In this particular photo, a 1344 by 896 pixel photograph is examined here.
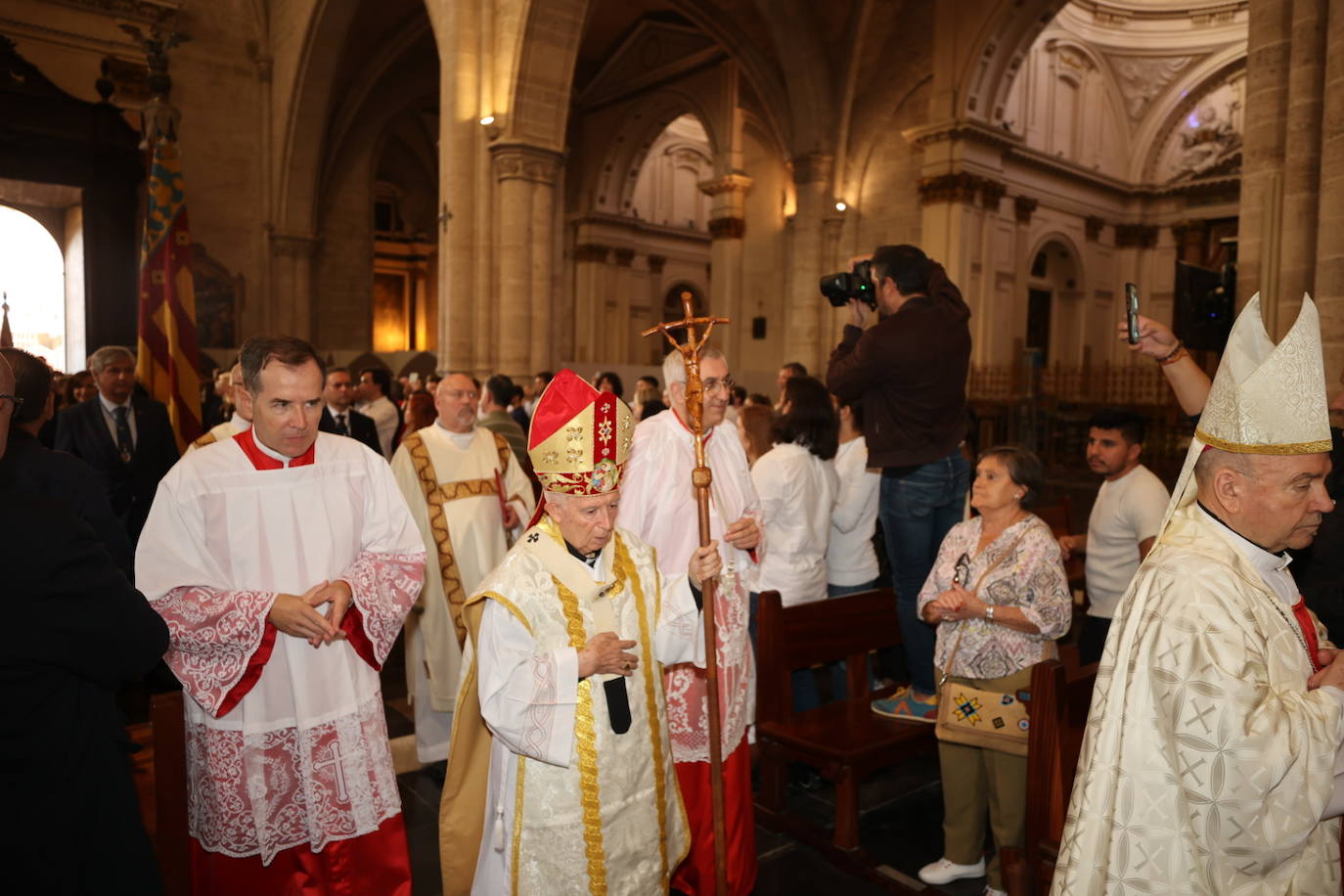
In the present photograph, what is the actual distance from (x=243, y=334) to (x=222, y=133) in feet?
13.3

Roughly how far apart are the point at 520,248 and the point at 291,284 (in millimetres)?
9777

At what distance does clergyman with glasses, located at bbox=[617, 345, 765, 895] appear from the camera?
3016mm

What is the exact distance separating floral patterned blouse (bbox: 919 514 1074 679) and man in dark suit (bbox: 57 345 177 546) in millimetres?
4498

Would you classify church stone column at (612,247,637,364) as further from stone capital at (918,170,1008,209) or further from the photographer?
the photographer

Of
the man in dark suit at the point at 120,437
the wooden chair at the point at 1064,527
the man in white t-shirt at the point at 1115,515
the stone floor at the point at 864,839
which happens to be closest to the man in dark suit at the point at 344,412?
the man in dark suit at the point at 120,437

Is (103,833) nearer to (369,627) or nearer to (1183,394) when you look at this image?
(369,627)

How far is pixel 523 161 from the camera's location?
1100cm

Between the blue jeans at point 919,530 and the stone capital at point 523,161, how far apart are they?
8.49 metres

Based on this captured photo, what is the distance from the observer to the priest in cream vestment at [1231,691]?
1.59m

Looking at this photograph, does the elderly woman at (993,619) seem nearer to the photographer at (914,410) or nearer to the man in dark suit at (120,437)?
the photographer at (914,410)

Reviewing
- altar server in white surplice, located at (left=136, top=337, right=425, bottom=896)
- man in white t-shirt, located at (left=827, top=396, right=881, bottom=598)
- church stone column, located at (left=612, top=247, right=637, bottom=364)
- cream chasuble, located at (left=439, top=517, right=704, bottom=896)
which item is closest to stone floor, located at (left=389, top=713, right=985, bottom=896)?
altar server in white surplice, located at (left=136, top=337, right=425, bottom=896)

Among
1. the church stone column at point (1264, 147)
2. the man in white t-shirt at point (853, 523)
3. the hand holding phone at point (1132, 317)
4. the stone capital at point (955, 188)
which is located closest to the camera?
the hand holding phone at point (1132, 317)

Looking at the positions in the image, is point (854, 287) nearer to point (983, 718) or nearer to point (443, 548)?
point (983, 718)

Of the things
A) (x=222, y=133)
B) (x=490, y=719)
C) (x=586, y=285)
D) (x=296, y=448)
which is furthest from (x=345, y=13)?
(x=490, y=719)
